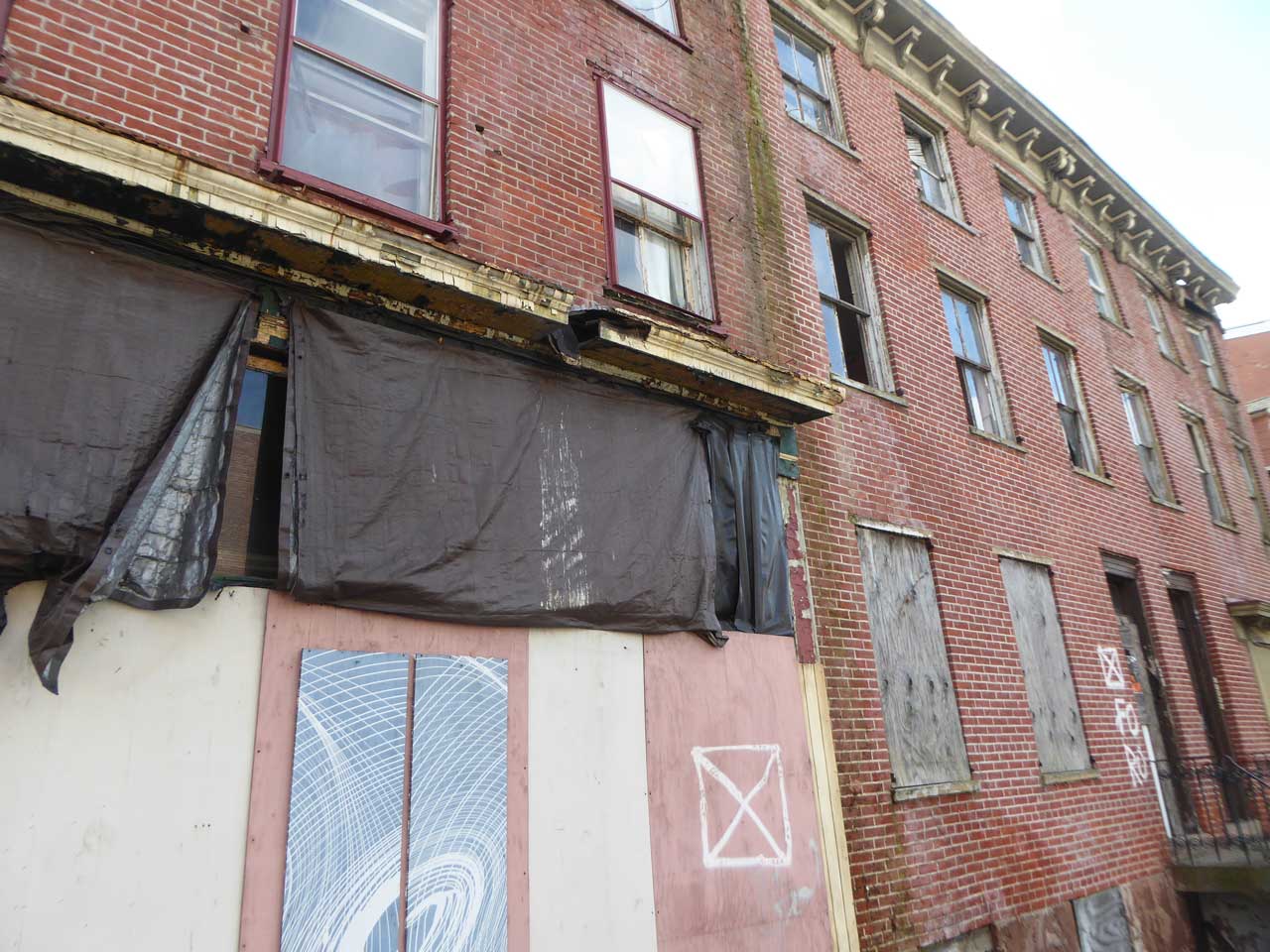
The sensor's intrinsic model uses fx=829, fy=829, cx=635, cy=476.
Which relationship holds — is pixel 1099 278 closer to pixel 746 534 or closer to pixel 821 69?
pixel 821 69

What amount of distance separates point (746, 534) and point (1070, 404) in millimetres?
8463

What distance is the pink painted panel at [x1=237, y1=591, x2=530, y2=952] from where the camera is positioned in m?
4.02

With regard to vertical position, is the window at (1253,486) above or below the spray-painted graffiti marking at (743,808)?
above

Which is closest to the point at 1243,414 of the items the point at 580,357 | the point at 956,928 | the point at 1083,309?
the point at 1083,309

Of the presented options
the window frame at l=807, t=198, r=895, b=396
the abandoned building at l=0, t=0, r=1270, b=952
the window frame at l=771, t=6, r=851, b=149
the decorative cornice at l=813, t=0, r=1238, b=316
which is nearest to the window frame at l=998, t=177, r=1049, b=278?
the decorative cornice at l=813, t=0, r=1238, b=316

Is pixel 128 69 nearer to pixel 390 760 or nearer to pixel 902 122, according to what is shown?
pixel 390 760

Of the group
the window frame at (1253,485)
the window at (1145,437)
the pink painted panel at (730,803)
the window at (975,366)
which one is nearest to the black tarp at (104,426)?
the pink painted panel at (730,803)

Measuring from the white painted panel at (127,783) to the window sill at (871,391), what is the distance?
6.30 m

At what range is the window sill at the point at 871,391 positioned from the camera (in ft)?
28.3

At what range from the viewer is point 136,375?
4258mm

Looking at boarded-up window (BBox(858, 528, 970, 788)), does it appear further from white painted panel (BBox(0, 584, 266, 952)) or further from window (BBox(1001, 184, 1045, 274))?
window (BBox(1001, 184, 1045, 274))

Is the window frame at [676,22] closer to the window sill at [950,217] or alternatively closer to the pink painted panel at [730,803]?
the window sill at [950,217]

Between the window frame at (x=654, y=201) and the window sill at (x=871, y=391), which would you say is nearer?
the window frame at (x=654, y=201)

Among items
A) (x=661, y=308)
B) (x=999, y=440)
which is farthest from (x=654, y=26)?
(x=999, y=440)
